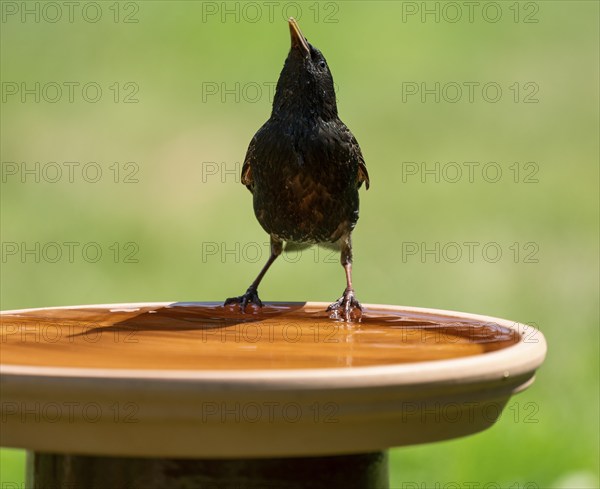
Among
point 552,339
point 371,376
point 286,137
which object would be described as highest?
point 286,137

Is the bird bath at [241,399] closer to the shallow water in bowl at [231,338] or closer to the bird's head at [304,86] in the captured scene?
the shallow water in bowl at [231,338]

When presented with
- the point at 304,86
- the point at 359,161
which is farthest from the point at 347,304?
the point at 304,86

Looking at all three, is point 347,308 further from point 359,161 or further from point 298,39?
point 298,39

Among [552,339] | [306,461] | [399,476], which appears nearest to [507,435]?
[399,476]

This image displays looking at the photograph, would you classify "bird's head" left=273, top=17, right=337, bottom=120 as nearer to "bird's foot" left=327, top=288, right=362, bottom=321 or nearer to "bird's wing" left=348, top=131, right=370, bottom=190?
"bird's wing" left=348, top=131, right=370, bottom=190

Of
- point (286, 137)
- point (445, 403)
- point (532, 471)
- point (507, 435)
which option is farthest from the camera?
point (507, 435)

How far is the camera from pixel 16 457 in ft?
16.1

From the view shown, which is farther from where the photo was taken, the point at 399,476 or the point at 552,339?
the point at 552,339

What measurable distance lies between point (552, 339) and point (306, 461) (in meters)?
4.28

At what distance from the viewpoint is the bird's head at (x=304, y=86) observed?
10.7 ft

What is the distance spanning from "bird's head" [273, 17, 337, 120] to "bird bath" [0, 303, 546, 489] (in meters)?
1.10

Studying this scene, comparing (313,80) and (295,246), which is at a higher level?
(313,80)

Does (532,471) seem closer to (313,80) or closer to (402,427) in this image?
(313,80)

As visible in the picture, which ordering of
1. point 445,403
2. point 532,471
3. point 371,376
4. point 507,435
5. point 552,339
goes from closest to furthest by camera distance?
point 371,376 < point 445,403 < point 532,471 < point 507,435 < point 552,339
